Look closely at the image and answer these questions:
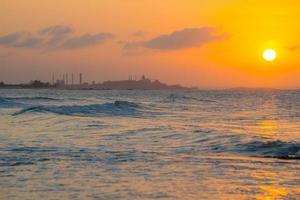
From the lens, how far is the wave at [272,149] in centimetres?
1463

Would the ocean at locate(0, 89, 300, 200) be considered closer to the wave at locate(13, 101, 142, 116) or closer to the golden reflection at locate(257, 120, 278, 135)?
the golden reflection at locate(257, 120, 278, 135)

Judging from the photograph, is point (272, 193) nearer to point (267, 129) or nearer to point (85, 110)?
point (267, 129)

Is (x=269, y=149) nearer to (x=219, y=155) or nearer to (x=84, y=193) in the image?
(x=219, y=155)

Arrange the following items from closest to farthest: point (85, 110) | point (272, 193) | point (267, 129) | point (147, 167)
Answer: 1. point (272, 193)
2. point (147, 167)
3. point (267, 129)
4. point (85, 110)

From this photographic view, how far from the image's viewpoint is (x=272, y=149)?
15.8 metres

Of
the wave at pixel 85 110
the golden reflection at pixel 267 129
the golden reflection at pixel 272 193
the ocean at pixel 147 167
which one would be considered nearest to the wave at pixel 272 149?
the ocean at pixel 147 167

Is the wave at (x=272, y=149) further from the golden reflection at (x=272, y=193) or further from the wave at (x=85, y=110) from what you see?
the wave at (x=85, y=110)

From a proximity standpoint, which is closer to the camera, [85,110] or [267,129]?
[267,129]

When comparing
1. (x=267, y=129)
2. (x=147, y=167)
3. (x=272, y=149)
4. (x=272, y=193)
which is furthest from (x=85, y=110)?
(x=272, y=193)

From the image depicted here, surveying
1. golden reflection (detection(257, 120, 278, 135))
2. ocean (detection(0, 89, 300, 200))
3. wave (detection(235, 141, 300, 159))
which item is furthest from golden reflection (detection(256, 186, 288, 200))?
golden reflection (detection(257, 120, 278, 135))

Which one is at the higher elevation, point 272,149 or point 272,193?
point 272,193

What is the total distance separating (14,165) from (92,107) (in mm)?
33127

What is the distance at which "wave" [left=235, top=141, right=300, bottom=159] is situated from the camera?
14.6 metres

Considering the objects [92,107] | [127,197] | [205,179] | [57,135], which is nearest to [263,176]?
[205,179]
